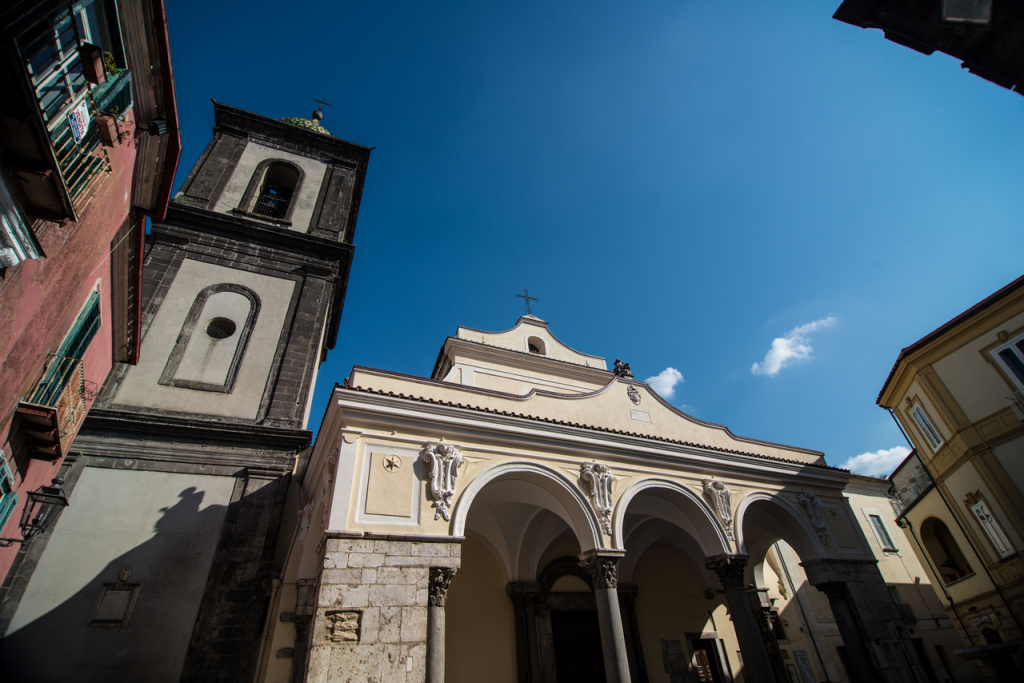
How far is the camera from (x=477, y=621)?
35.6 ft

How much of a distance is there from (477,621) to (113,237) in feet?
32.7

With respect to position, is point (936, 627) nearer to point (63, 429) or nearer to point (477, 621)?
point (477, 621)

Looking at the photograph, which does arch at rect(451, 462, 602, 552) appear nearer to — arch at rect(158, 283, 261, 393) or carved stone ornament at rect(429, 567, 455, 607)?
carved stone ornament at rect(429, 567, 455, 607)

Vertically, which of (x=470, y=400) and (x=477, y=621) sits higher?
(x=470, y=400)

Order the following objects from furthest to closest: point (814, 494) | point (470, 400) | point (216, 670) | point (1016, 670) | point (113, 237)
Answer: point (814, 494)
point (470, 400)
point (1016, 670)
point (216, 670)
point (113, 237)

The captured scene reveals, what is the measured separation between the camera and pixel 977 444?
12938 millimetres

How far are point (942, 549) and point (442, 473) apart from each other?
19770 millimetres

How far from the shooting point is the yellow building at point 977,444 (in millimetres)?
12219

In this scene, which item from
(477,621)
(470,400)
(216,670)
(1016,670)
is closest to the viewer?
(216,670)

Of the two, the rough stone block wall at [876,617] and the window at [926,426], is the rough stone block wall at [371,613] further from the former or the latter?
the window at [926,426]

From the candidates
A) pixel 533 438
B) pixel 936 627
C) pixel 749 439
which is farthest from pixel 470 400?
pixel 936 627

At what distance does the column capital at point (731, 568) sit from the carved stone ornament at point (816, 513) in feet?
9.26

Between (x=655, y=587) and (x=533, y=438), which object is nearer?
(x=533, y=438)

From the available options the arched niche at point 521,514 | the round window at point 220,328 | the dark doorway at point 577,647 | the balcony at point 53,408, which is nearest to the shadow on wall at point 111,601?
the balcony at point 53,408
